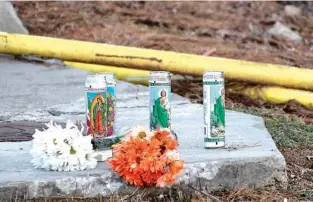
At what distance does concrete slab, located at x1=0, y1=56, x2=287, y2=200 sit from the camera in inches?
144

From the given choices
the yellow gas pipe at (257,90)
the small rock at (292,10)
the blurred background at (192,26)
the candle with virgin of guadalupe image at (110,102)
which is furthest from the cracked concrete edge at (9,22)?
→ the small rock at (292,10)

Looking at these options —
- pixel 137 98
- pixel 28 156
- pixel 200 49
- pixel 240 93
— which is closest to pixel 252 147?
pixel 28 156

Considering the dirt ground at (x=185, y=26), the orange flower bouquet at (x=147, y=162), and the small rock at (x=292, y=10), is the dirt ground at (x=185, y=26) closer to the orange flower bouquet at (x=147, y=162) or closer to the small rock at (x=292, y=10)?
the small rock at (x=292, y=10)

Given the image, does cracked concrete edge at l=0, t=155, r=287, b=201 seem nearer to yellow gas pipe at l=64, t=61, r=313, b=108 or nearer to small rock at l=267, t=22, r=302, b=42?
yellow gas pipe at l=64, t=61, r=313, b=108

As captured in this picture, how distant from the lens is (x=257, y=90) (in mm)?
6898

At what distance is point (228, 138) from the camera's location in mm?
4438

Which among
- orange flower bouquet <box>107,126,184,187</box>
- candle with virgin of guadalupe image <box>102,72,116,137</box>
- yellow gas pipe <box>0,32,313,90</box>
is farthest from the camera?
yellow gas pipe <box>0,32,313,90</box>

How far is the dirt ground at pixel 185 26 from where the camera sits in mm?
8859

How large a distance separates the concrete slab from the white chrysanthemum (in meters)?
0.05

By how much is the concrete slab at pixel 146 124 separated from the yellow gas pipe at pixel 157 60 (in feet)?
2.44

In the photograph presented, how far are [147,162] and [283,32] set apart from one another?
765 cm

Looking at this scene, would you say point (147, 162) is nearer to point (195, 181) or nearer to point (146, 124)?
point (195, 181)

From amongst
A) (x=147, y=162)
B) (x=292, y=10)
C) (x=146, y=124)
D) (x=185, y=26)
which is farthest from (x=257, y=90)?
(x=292, y=10)

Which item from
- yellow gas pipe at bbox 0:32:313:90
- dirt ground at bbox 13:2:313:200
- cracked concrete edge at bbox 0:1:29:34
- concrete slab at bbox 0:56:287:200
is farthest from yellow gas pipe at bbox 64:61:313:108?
cracked concrete edge at bbox 0:1:29:34
